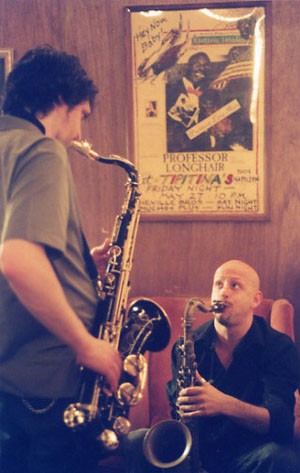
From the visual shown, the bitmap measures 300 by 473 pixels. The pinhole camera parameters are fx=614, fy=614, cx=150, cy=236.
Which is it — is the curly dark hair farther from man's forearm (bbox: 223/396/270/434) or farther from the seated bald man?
man's forearm (bbox: 223/396/270/434)

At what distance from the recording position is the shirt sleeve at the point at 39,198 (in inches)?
59.6

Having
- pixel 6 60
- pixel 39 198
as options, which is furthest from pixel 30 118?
pixel 6 60

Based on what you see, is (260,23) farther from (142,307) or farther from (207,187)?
(142,307)

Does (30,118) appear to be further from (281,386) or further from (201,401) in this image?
(281,386)

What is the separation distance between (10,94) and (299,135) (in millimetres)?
1699

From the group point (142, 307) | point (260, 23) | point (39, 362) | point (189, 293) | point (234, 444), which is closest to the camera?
point (39, 362)

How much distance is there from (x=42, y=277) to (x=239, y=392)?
1.23 meters

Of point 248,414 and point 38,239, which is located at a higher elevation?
point 38,239

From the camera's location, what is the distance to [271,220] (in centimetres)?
313

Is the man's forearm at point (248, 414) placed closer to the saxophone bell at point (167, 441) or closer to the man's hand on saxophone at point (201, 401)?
the man's hand on saxophone at point (201, 401)

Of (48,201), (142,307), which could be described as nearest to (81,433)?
(142,307)

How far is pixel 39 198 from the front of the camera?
1538 millimetres

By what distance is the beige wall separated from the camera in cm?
308

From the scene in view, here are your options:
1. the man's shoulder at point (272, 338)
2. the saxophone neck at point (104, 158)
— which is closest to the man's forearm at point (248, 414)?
the man's shoulder at point (272, 338)
